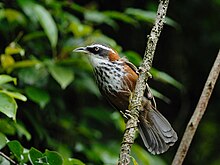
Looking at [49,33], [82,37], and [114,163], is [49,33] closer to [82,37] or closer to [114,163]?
[82,37]

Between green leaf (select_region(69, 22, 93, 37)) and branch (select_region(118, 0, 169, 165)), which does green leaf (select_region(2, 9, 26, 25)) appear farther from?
branch (select_region(118, 0, 169, 165))

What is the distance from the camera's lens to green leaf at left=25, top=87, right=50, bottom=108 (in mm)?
2916

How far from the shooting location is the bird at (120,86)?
260 cm

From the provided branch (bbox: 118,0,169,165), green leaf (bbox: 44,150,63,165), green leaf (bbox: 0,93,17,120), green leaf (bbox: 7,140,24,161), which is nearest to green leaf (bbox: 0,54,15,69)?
green leaf (bbox: 0,93,17,120)

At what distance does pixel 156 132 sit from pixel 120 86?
290mm

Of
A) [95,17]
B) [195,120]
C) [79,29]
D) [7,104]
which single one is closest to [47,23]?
[79,29]

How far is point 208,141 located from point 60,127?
2.13m

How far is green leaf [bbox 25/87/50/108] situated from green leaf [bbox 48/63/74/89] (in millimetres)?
116

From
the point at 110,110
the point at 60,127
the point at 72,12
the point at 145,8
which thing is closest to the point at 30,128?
the point at 60,127

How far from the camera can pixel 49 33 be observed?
2.97 meters

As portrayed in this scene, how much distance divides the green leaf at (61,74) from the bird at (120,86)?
32cm

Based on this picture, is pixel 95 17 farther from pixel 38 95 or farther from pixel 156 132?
pixel 156 132

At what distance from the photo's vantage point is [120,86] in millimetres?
2656

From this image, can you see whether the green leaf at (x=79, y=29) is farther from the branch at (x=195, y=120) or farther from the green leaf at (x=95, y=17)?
the branch at (x=195, y=120)
